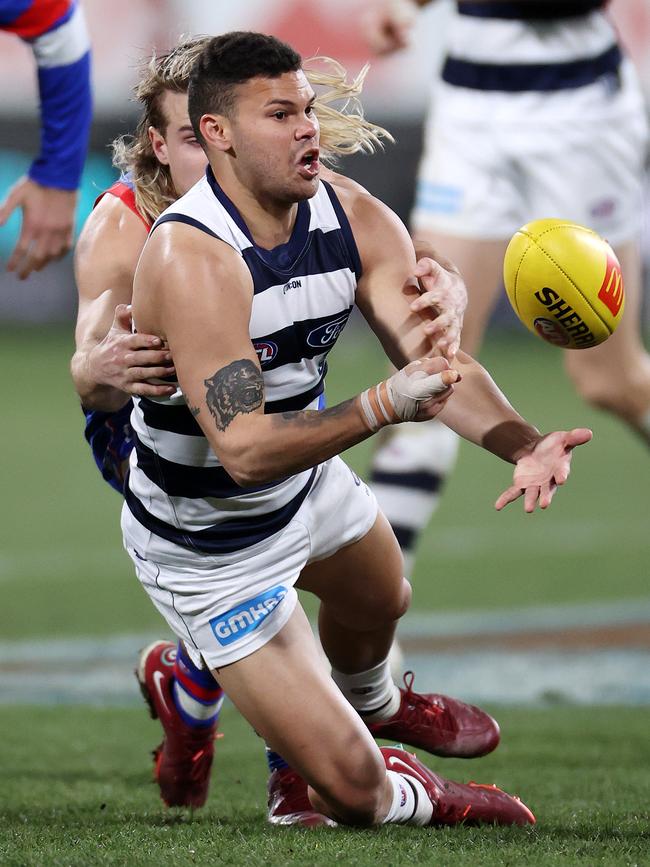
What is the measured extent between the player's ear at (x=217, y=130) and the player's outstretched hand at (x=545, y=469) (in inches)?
42.0

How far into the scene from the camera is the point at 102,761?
5297 millimetres

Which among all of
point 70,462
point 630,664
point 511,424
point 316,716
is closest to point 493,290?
point 630,664

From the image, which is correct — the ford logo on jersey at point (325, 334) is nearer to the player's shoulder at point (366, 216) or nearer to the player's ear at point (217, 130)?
the player's shoulder at point (366, 216)

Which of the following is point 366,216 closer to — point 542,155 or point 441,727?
point 441,727

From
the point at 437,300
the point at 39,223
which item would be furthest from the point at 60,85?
the point at 437,300

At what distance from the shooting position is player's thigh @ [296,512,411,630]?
168 inches

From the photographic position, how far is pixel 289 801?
432cm

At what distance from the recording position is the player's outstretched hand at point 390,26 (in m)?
6.35

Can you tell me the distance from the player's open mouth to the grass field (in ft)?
5.24

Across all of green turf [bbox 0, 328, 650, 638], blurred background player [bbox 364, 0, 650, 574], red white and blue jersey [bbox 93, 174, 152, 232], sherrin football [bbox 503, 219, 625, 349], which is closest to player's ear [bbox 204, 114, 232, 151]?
red white and blue jersey [bbox 93, 174, 152, 232]

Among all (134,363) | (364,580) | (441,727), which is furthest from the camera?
(441,727)

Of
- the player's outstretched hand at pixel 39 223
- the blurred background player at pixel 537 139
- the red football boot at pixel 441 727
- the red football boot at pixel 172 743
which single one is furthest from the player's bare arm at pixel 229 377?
the blurred background player at pixel 537 139

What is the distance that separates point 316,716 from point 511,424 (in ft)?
2.89

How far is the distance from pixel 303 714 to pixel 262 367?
0.88m
